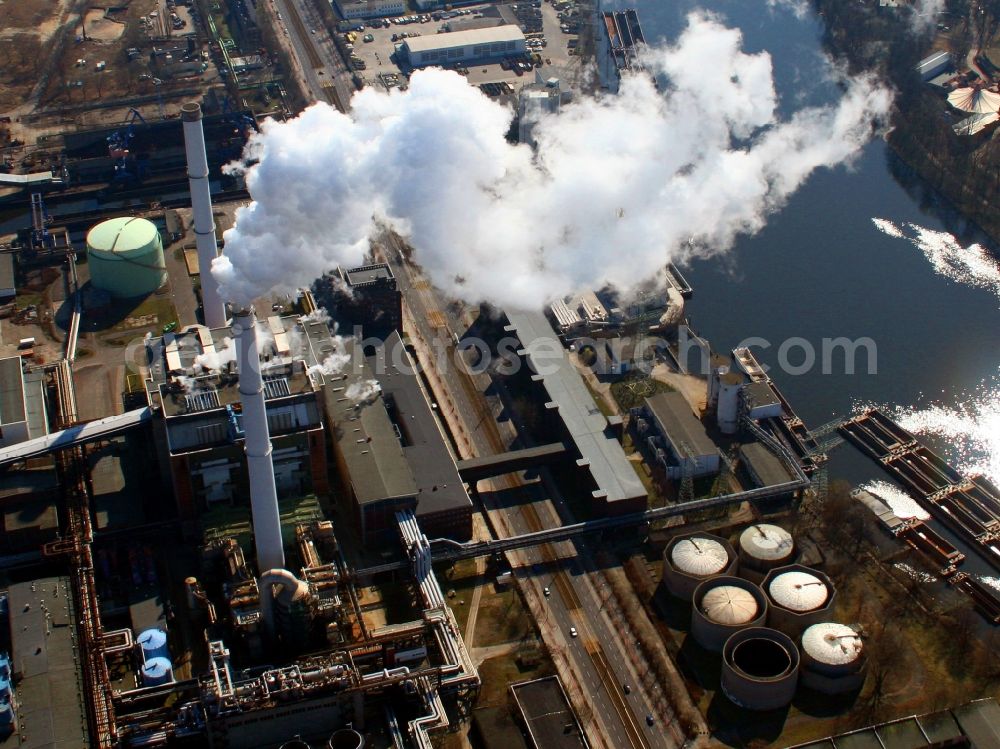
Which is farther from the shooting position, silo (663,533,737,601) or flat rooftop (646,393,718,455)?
flat rooftop (646,393,718,455)

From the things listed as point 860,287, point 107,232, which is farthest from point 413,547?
point 860,287

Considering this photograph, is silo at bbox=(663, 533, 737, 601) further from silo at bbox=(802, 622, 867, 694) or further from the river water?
the river water

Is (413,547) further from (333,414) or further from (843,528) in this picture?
(843,528)

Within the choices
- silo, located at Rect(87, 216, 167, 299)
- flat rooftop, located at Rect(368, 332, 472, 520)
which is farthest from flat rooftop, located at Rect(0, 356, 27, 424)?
flat rooftop, located at Rect(368, 332, 472, 520)

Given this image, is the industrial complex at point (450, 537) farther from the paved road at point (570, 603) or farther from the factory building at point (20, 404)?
the factory building at point (20, 404)

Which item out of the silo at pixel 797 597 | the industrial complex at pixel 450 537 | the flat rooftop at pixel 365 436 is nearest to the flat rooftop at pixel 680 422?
the industrial complex at pixel 450 537
